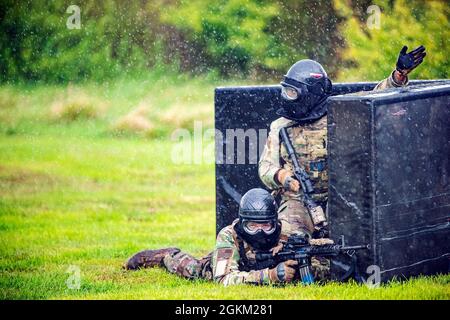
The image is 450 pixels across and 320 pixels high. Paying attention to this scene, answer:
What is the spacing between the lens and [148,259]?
10.9m

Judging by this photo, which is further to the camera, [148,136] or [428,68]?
[148,136]

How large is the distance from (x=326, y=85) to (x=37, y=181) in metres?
12.6

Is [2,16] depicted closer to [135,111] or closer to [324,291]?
[135,111]

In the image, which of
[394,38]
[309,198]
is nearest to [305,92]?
[309,198]

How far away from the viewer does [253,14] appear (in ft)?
89.7

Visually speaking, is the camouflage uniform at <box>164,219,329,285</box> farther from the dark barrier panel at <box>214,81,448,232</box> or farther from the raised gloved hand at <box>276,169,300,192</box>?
the dark barrier panel at <box>214,81,448,232</box>

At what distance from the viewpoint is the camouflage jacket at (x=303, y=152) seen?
9.68m

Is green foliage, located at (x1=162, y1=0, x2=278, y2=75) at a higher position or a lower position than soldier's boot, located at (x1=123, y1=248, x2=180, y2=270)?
higher

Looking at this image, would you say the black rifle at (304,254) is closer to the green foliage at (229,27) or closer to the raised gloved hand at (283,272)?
the raised gloved hand at (283,272)

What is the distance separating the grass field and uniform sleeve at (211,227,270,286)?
0.47 feet

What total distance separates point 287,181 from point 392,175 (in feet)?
3.95

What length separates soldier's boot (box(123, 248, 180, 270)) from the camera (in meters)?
10.8

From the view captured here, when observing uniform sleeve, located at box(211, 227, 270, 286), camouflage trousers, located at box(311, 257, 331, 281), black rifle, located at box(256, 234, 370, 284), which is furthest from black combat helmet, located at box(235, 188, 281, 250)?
camouflage trousers, located at box(311, 257, 331, 281)
